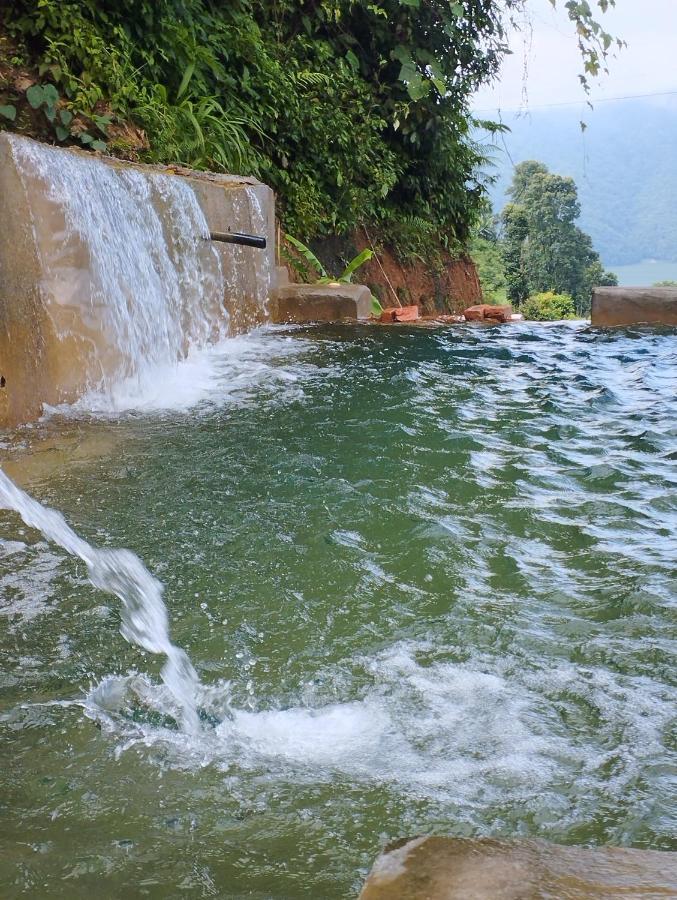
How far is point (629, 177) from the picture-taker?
384 ft

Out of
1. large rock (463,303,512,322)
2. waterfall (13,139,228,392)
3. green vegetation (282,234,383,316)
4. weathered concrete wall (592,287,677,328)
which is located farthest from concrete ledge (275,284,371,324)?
weathered concrete wall (592,287,677,328)

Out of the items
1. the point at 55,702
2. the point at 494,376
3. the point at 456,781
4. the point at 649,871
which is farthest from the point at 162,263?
the point at 649,871

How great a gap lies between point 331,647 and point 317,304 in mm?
6668

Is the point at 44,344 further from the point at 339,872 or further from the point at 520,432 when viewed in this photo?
the point at 339,872

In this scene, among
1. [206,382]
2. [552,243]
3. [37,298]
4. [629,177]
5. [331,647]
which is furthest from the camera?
[629,177]

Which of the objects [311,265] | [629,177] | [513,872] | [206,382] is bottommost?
[513,872]

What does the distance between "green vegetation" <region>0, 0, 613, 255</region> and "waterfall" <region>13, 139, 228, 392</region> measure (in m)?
1.36

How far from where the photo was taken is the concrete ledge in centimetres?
918

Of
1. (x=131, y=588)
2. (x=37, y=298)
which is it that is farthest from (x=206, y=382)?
(x=131, y=588)

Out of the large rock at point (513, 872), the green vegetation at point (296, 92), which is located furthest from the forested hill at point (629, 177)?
the large rock at point (513, 872)

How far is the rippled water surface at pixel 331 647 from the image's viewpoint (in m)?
2.09

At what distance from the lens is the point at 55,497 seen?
4.11m

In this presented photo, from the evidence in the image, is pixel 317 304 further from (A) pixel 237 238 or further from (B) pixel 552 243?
(B) pixel 552 243

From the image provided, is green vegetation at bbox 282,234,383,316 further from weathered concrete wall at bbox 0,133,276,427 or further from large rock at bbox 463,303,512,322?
weathered concrete wall at bbox 0,133,276,427
